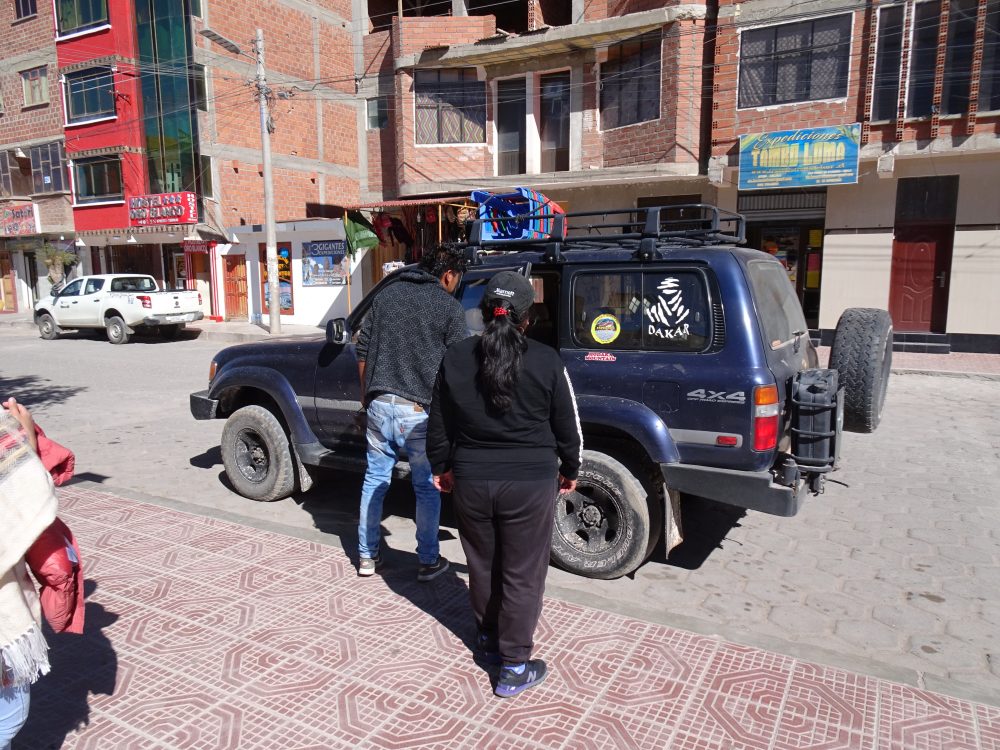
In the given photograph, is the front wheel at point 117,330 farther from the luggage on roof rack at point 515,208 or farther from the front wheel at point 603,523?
the front wheel at point 603,523

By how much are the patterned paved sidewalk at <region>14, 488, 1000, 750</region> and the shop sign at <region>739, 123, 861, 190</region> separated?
45.7 feet

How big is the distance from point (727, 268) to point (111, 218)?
27.3m

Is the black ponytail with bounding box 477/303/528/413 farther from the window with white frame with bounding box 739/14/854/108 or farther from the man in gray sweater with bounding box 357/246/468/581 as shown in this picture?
the window with white frame with bounding box 739/14/854/108

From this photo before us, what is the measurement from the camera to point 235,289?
24.8 metres

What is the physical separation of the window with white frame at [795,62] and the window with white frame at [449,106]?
24.1ft

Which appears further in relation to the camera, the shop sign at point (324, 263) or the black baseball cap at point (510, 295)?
the shop sign at point (324, 263)

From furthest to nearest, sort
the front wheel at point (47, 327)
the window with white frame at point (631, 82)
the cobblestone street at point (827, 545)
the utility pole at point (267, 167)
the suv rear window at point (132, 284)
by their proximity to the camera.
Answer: the front wheel at point (47, 327), the suv rear window at point (132, 284), the utility pole at point (267, 167), the window with white frame at point (631, 82), the cobblestone street at point (827, 545)

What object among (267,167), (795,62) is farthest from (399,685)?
(267,167)

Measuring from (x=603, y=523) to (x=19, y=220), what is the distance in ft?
105

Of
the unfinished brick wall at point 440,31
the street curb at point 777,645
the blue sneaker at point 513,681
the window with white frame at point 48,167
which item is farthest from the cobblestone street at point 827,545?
the window with white frame at point 48,167

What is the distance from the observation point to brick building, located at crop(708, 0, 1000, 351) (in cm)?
1417

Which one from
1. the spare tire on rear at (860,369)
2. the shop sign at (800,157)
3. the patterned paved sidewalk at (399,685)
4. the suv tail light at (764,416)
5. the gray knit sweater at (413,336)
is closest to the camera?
the patterned paved sidewalk at (399,685)

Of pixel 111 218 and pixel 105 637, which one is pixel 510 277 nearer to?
pixel 105 637

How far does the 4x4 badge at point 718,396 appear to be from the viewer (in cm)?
380
